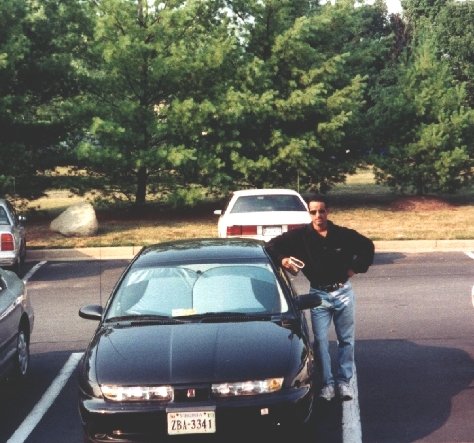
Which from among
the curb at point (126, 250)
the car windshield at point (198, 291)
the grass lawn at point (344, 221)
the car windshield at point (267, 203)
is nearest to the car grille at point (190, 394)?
the car windshield at point (198, 291)

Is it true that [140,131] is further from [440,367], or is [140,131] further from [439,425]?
[439,425]

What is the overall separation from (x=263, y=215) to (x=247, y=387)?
9.20 m

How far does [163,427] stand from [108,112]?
1829 cm

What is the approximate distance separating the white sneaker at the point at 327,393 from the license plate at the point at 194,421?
5.92ft

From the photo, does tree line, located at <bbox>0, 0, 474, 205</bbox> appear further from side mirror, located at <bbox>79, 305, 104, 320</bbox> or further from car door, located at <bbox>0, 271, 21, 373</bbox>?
side mirror, located at <bbox>79, 305, 104, 320</bbox>

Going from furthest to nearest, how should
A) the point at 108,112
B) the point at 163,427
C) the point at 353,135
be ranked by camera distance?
the point at 353,135 < the point at 108,112 < the point at 163,427

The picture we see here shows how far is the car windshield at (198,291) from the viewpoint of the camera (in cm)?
620

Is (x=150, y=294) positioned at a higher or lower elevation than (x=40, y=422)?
higher

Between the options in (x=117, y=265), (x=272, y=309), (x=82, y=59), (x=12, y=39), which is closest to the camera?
(x=272, y=309)

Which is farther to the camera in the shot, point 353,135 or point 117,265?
point 353,135

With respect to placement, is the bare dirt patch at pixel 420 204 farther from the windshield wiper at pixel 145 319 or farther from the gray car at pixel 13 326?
the windshield wiper at pixel 145 319

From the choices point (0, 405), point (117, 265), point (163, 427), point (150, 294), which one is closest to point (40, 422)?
point (0, 405)

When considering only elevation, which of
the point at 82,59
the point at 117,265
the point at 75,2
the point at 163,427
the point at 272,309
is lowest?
the point at 117,265

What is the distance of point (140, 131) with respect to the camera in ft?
74.8
